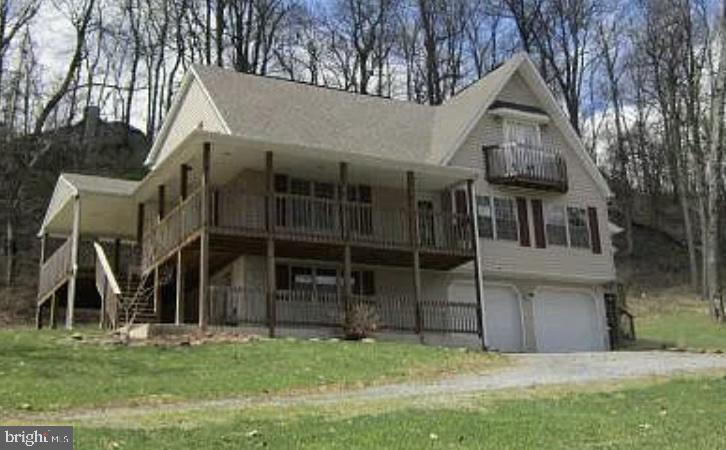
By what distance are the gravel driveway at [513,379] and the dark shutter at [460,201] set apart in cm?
727

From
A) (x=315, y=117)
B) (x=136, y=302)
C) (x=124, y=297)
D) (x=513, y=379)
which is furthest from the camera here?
(x=315, y=117)

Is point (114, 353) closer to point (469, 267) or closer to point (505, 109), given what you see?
point (469, 267)

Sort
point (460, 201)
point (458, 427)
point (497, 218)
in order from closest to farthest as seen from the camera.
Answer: point (458, 427) → point (460, 201) → point (497, 218)

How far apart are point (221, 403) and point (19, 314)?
931 inches

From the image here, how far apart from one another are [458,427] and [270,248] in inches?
517

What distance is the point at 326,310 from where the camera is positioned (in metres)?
26.0

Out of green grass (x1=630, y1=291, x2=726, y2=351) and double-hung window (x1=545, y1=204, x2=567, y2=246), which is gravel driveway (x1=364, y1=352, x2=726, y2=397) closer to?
green grass (x1=630, y1=291, x2=726, y2=351)

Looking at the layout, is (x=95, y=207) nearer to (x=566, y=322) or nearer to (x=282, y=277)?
(x=282, y=277)

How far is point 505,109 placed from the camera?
32.5 metres

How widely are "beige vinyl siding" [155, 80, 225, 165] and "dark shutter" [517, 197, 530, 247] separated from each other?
33.9 feet

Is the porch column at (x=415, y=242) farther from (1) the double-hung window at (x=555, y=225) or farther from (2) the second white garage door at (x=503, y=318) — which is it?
(1) the double-hung window at (x=555, y=225)

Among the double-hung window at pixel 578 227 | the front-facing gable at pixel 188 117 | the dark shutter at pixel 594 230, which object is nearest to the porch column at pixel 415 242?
the front-facing gable at pixel 188 117

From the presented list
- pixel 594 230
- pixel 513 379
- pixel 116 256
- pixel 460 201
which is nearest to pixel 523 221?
pixel 460 201

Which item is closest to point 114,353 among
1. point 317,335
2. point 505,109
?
point 317,335
